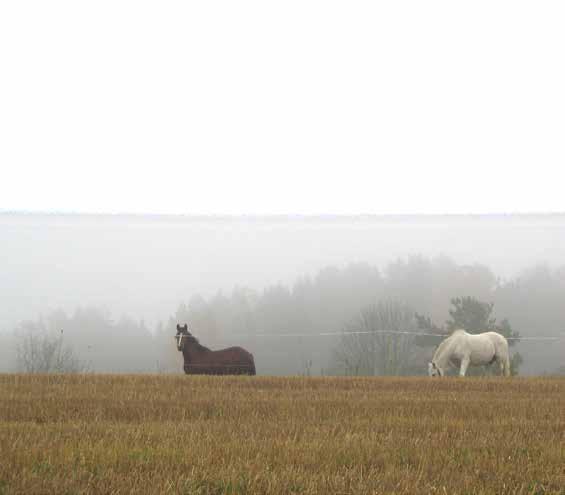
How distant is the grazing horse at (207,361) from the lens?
1037 inches

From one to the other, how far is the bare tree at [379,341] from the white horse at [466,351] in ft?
13.5

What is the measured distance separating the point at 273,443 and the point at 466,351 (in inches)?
894

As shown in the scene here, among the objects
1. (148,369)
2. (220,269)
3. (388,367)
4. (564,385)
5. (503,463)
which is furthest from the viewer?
(220,269)

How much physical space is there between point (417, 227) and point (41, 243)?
958 inches

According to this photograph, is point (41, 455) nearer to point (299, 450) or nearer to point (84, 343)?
point (299, 450)

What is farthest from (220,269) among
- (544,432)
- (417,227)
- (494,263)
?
(544,432)

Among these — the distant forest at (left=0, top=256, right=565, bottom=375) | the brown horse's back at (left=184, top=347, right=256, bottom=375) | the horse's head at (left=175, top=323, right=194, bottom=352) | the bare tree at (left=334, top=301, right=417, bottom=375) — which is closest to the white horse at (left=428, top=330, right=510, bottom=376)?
the bare tree at (left=334, top=301, right=417, bottom=375)

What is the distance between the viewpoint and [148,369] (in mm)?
43031

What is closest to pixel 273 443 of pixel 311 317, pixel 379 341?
pixel 379 341

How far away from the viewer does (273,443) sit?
7.09 meters

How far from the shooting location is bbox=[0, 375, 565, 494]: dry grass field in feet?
18.2

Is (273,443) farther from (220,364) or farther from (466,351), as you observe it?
(466,351)

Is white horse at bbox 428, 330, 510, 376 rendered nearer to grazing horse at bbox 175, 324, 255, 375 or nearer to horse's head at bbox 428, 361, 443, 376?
horse's head at bbox 428, 361, 443, 376

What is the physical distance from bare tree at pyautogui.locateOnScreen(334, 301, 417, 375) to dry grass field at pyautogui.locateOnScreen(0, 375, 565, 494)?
2091 cm
